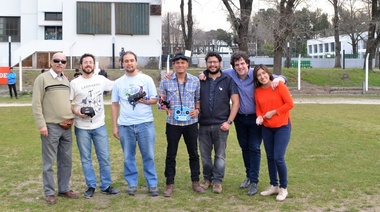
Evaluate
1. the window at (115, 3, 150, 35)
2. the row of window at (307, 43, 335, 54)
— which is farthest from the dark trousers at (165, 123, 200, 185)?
the row of window at (307, 43, 335, 54)

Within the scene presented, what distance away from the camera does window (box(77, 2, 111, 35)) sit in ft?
119

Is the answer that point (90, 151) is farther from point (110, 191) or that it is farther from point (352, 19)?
point (352, 19)

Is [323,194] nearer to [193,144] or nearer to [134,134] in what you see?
[193,144]

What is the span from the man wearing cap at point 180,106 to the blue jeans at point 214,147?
149mm

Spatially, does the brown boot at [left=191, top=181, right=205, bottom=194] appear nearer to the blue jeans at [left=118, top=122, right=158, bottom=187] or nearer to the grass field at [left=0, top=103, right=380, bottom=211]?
the grass field at [left=0, top=103, right=380, bottom=211]

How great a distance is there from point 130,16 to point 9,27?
10279 millimetres

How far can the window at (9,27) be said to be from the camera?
3859 centimetres

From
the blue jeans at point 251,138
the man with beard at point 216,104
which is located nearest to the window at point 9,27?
the man with beard at point 216,104

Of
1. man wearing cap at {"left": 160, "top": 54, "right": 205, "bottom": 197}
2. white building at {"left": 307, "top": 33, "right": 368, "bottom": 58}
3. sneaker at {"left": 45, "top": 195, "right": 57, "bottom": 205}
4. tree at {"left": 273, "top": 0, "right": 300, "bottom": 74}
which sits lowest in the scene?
sneaker at {"left": 45, "top": 195, "right": 57, "bottom": 205}

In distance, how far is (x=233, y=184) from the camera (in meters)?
6.96

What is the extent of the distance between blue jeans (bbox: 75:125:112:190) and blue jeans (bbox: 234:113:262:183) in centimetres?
184

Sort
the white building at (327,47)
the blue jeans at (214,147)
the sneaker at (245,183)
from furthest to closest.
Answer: the white building at (327,47)
the sneaker at (245,183)
the blue jeans at (214,147)

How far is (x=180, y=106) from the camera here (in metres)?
6.24

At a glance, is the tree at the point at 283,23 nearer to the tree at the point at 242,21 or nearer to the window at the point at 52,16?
the tree at the point at 242,21
